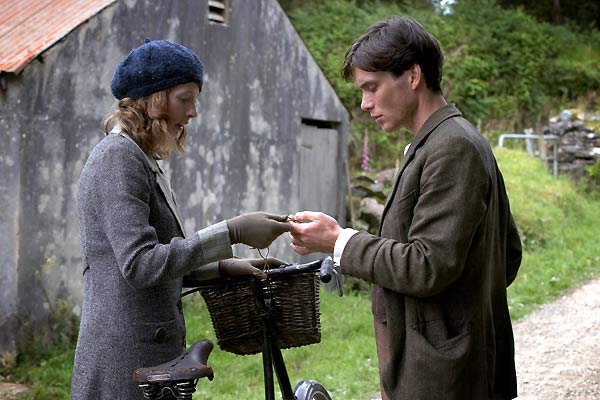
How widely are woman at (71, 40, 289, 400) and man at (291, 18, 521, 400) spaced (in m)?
0.47

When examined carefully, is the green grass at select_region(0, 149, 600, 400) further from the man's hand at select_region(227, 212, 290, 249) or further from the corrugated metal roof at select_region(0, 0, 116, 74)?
the man's hand at select_region(227, 212, 290, 249)

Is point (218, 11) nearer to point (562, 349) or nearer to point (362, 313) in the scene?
point (362, 313)

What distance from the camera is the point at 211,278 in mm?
3301

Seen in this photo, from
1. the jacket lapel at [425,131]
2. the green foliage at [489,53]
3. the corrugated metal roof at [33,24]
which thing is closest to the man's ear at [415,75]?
the jacket lapel at [425,131]

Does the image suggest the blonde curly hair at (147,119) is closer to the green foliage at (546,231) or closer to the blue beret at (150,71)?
the blue beret at (150,71)

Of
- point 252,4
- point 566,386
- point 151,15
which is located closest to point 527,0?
point 252,4

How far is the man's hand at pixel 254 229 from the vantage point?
2904 mm

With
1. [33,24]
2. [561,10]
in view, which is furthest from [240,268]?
[561,10]

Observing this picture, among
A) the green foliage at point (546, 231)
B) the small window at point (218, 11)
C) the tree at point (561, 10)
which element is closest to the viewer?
the small window at point (218, 11)

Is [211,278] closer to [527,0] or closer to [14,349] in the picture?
[14,349]

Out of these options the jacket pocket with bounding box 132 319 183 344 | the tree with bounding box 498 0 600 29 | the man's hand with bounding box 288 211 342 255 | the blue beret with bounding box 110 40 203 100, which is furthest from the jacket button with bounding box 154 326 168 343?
the tree with bounding box 498 0 600 29

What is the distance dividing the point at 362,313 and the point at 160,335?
707 centimetres

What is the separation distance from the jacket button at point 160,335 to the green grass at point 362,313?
3.84 meters

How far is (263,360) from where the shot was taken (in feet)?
10.9
